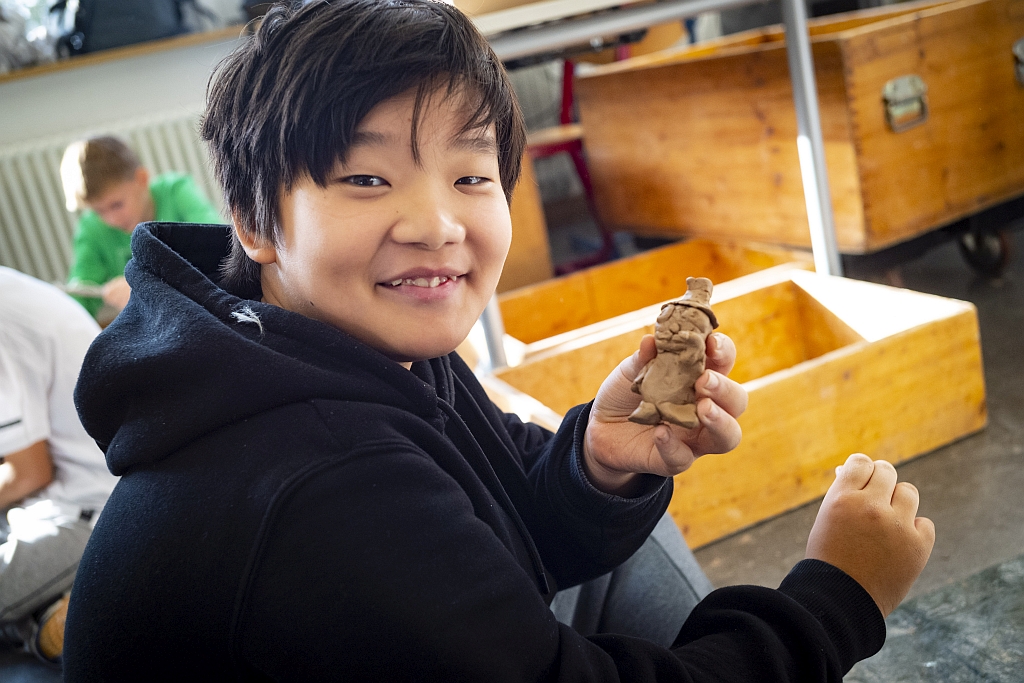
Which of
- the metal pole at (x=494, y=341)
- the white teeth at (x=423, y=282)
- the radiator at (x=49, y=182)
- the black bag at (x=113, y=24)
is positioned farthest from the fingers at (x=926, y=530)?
the black bag at (x=113, y=24)

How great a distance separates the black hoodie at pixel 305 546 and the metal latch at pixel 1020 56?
1762mm

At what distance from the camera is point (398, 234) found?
62cm

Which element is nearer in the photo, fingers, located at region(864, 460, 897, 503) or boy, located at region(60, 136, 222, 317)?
fingers, located at region(864, 460, 897, 503)

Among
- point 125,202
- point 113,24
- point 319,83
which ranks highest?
point 113,24

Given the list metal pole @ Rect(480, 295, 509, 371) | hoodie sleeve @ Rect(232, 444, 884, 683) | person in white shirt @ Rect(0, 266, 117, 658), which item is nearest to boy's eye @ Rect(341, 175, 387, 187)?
hoodie sleeve @ Rect(232, 444, 884, 683)

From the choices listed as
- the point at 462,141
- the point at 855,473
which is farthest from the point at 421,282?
the point at 855,473

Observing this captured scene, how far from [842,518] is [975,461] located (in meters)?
0.87

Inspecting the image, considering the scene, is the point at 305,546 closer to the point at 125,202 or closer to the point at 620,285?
the point at 620,285

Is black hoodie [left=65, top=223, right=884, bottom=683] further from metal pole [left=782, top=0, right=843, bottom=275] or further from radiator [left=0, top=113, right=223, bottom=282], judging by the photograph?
radiator [left=0, top=113, right=223, bottom=282]

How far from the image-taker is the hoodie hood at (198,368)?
0.58m

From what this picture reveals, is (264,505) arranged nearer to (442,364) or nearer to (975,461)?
(442,364)

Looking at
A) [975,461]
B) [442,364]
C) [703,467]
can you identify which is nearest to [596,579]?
[442,364]

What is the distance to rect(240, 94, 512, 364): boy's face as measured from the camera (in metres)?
0.62

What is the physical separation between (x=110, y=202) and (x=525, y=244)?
3.49ft
